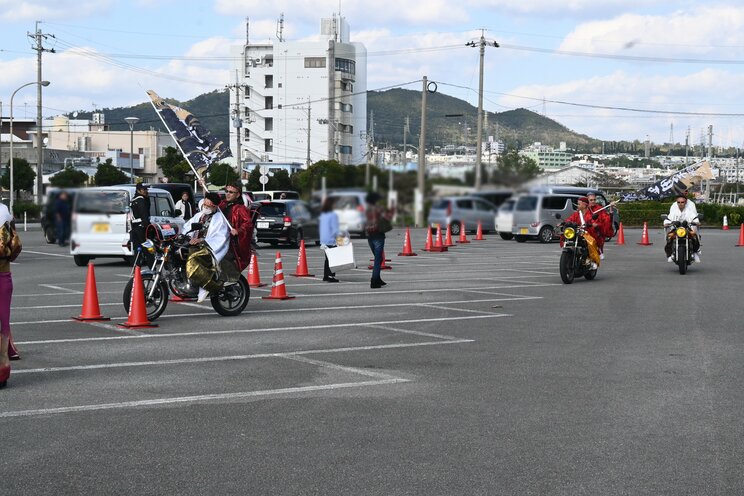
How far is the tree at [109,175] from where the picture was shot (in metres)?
4.03

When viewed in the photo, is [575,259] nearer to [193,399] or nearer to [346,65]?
[193,399]

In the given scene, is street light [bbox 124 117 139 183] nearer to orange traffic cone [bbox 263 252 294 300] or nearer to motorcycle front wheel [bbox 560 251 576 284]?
orange traffic cone [bbox 263 252 294 300]

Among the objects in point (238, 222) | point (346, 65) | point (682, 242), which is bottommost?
point (682, 242)

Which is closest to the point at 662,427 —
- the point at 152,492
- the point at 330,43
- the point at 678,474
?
the point at 678,474

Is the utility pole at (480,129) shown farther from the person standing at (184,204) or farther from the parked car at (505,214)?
the person standing at (184,204)

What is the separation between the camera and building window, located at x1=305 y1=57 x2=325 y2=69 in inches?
189

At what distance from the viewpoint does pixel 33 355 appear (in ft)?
37.1

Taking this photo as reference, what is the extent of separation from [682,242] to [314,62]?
20464 millimetres

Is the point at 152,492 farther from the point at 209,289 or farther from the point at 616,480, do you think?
the point at 209,289

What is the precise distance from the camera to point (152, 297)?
14.3 meters

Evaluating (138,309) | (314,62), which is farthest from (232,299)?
(314,62)

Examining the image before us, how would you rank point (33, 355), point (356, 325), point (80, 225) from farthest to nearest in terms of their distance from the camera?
1. point (356, 325)
2. point (33, 355)
3. point (80, 225)

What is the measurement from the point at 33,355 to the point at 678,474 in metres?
7.69

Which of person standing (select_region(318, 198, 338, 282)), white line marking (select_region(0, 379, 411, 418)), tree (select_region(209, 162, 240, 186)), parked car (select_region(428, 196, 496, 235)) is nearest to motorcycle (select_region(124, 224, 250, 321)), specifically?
white line marking (select_region(0, 379, 411, 418))
